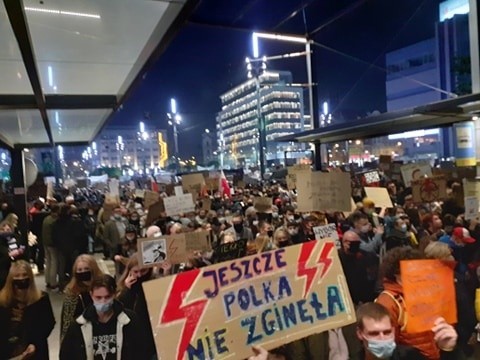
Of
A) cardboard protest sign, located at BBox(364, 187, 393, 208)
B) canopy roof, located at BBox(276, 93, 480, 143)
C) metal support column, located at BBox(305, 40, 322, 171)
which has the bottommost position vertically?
cardboard protest sign, located at BBox(364, 187, 393, 208)

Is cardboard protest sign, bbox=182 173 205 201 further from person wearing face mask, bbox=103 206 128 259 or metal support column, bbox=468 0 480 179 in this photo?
metal support column, bbox=468 0 480 179

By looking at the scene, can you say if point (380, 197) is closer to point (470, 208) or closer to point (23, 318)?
point (470, 208)

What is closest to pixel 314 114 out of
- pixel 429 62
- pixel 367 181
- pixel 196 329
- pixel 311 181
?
pixel 367 181

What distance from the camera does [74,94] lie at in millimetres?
6309

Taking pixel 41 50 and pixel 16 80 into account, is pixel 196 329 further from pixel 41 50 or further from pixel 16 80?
pixel 16 80

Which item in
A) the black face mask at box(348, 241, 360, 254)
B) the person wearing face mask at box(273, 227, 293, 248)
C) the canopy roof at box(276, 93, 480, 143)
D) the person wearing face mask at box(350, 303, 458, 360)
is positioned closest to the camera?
the person wearing face mask at box(350, 303, 458, 360)

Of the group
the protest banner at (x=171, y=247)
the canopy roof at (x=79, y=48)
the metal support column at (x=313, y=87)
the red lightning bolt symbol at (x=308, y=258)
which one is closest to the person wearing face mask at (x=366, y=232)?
the protest banner at (x=171, y=247)

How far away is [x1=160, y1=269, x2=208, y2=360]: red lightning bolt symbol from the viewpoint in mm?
2387

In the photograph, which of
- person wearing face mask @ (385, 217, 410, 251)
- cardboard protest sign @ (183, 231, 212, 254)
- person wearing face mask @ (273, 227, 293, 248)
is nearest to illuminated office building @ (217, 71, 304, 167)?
person wearing face mask @ (385, 217, 410, 251)

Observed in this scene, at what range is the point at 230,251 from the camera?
180 inches

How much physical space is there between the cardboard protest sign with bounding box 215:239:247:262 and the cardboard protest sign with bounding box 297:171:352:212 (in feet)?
6.47

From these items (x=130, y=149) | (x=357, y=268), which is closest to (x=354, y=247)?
(x=357, y=268)

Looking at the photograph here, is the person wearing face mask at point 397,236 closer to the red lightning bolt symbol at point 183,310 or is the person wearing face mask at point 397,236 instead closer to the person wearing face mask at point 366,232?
the person wearing face mask at point 366,232

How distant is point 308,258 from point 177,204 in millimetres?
4642
